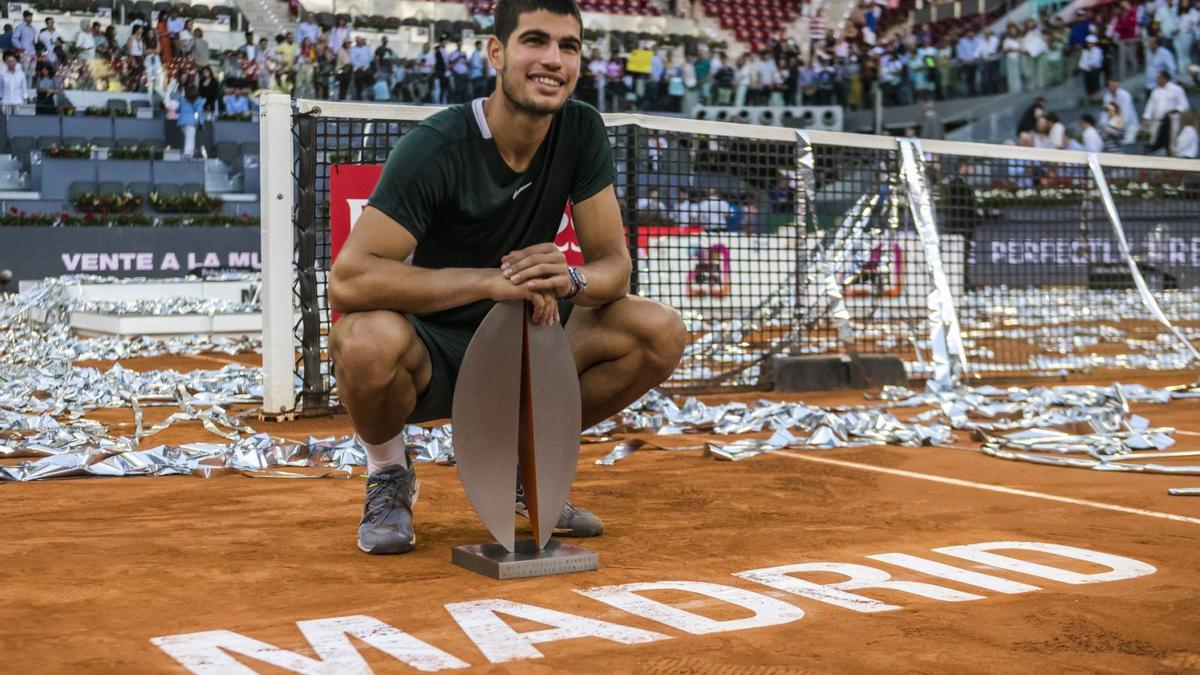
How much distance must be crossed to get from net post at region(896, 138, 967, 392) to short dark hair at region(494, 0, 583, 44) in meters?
4.79

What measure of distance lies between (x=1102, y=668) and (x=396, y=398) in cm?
185

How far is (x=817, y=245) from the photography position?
8211 mm

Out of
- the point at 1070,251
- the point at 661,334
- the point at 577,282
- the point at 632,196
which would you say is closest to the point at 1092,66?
the point at 1070,251

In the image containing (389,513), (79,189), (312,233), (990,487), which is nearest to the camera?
(389,513)

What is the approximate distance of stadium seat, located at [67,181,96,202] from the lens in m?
17.7

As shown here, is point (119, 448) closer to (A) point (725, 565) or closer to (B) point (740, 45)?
(A) point (725, 565)

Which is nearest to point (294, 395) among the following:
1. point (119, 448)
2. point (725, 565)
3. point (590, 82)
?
point (119, 448)

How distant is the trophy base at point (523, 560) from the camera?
131 inches

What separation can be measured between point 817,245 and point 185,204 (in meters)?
12.0

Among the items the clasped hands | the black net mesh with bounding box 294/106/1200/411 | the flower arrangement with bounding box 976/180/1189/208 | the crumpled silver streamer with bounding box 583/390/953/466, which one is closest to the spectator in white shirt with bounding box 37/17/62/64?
the black net mesh with bounding box 294/106/1200/411

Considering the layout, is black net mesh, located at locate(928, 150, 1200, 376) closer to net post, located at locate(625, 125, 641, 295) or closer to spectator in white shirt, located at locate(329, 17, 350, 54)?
net post, located at locate(625, 125, 641, 295)

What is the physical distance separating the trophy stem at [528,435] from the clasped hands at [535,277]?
0.09m

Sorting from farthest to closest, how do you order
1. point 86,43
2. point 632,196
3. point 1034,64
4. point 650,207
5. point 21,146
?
1. point 1034,64
2. point 86,43
3. point 21,146
4. point 650,207
5. point 632,196

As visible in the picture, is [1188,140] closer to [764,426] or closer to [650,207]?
[650,207]
